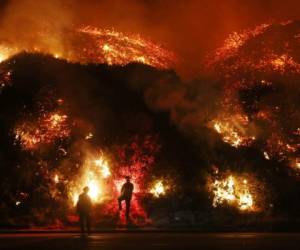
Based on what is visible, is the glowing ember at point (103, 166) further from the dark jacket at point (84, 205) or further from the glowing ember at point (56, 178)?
the dark jacket at point (84, 205)

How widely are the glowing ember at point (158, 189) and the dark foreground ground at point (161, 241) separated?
19.3 feet

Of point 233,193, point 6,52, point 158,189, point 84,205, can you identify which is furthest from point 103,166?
point 6,52

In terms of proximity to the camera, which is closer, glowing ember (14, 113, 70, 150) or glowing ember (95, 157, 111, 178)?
glowing ember (95, 157, 111, 178)

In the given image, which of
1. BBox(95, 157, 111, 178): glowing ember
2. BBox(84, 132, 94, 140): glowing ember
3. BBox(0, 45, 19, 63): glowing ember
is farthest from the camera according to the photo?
BBox(0, 45, 19, 63): glowing ember

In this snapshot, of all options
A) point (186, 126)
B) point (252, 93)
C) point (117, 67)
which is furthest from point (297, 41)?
point (117, 67)

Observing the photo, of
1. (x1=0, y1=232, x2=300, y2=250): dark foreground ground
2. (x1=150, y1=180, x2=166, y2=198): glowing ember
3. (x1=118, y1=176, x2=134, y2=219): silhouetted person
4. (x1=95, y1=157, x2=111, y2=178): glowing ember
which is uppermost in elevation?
(x1=95, y1=157, x2=111, y2=178): glowing ember

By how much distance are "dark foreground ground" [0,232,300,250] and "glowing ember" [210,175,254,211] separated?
5774 mm

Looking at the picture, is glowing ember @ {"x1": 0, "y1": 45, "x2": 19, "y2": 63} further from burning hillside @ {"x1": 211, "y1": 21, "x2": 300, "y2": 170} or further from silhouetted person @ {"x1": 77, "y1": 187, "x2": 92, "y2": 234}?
silhouetted person @ {"x1": 77, "y1": 187, "x2": 92, "y2": 234}

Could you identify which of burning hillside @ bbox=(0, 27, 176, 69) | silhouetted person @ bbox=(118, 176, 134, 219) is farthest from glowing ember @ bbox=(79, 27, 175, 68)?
silhouetted person @ bbox=(118, 176, 134, 219)

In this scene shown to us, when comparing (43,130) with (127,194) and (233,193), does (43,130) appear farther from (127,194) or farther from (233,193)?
(233,193)

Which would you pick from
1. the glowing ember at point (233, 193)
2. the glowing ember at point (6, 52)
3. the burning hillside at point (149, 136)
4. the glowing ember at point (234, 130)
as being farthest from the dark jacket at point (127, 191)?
the glowing ember at point (6, 52)

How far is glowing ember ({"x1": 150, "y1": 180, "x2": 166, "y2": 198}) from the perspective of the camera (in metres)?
26.9

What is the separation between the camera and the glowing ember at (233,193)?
26.3m

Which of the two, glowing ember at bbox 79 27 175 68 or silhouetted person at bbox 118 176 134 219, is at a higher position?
glowing ember at bbox 79 27 175 68
